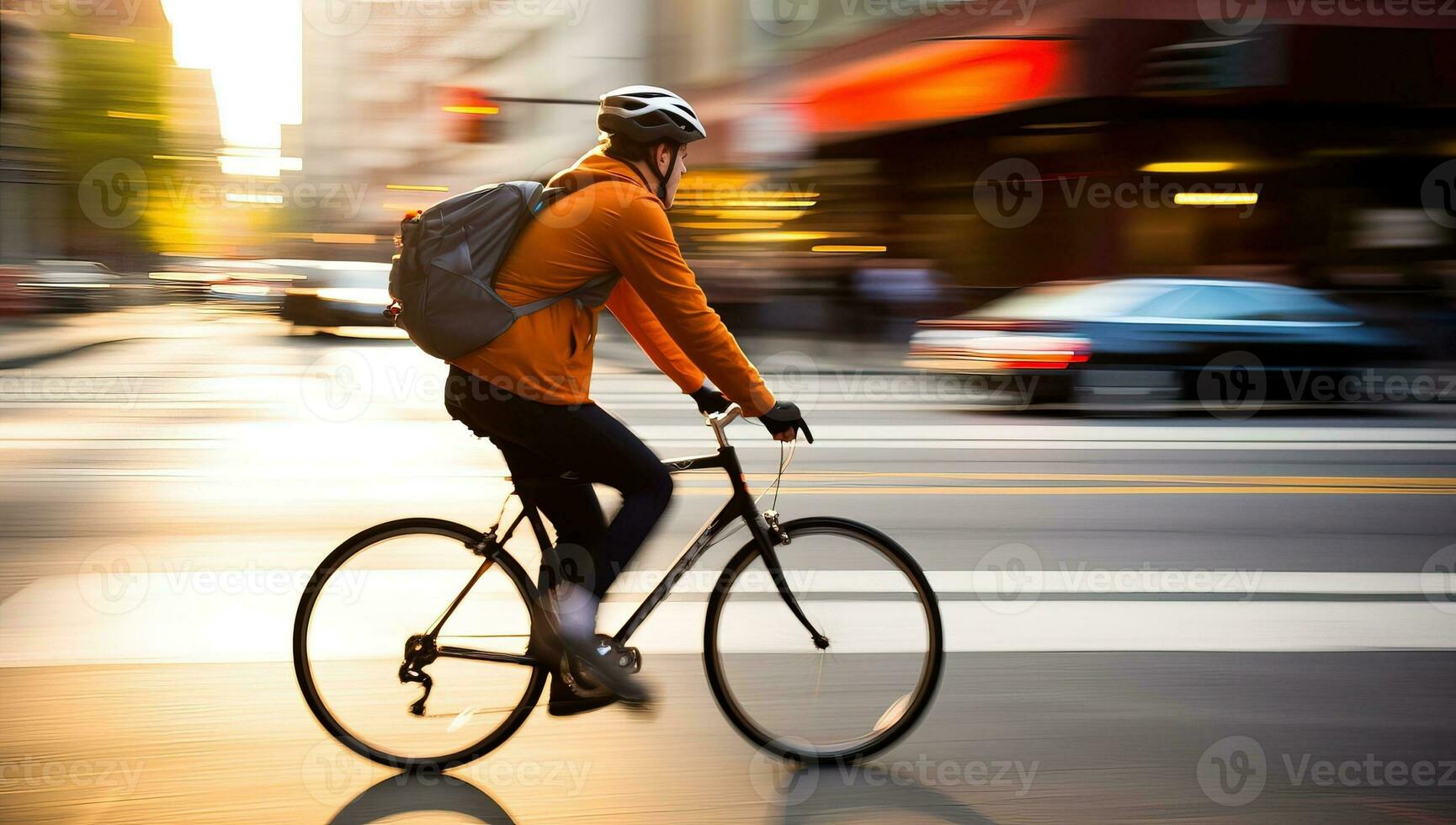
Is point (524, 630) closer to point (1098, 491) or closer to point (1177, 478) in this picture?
point (1098, 491)

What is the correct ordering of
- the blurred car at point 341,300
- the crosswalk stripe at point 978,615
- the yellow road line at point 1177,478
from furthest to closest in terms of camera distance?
1. the blurred car at point 341,300
2. the yellow road line at point 1177,478
3. the crosswalk stripe at point 978,615

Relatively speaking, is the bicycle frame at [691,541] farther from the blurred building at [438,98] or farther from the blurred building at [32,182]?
the blurred building at [32,182]

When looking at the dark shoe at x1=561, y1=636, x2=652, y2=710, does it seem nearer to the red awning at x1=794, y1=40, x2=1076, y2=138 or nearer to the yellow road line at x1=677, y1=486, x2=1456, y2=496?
the yellow road line at x1=677, y1=486, x2=1456, y2=496

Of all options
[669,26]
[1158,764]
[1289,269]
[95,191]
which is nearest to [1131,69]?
[1289,269]

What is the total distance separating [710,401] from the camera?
3828mm

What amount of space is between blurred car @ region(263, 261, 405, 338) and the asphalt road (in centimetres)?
1316

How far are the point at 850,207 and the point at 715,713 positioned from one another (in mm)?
23373

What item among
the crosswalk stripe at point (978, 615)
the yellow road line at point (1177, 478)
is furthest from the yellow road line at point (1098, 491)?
the crosswalk stripe at point (978, 615)

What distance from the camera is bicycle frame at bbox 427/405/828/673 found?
3.63 meters

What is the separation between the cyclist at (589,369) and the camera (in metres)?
3.39

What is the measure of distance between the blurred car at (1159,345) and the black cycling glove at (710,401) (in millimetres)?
8670

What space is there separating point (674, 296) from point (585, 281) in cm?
24

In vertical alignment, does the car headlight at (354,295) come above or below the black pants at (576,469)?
below

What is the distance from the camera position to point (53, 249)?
173 ft
